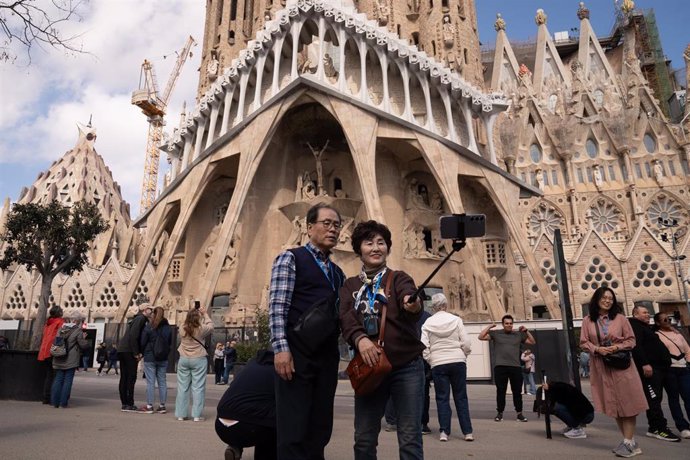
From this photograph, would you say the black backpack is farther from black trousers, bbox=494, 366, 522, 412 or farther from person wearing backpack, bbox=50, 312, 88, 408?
black trousers, bbox=494, 366, 522, 412

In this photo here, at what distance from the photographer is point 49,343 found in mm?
6879

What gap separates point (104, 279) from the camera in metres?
30.8

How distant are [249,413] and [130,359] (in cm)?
465

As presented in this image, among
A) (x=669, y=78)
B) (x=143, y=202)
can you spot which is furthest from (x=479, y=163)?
(x=143, y=202)

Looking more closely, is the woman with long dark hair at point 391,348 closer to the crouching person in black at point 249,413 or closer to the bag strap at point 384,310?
the bag strap at point 384,310

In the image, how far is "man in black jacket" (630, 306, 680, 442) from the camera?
16.3ft

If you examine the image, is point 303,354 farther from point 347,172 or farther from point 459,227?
point 347,172

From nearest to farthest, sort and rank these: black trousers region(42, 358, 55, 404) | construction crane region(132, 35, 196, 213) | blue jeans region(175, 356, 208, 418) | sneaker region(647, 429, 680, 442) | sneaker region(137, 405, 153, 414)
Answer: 1. sneaker region(647, 429, 680, 442)
2. blue jeans region(175, 356, 208, 418)
3. sneaker region(137, 405, 153, 414)
4. black trousers region(42, 358, 55, 404)
5. construction crane region(132, 35, 196, 213)

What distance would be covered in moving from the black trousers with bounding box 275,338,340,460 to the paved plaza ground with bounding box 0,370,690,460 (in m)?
1.63

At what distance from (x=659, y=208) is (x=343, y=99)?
25.9 meters

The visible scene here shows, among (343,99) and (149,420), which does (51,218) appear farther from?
(149,420)

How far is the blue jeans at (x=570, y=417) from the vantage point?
5090 millimetres

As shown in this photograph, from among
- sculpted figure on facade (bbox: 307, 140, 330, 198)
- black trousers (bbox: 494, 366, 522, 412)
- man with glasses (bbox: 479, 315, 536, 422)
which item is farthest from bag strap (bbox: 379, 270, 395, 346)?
sculpted figure on facade (bbox: 307, 140, 330, 198)

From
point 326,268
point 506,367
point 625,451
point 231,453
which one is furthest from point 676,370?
point 231,453
